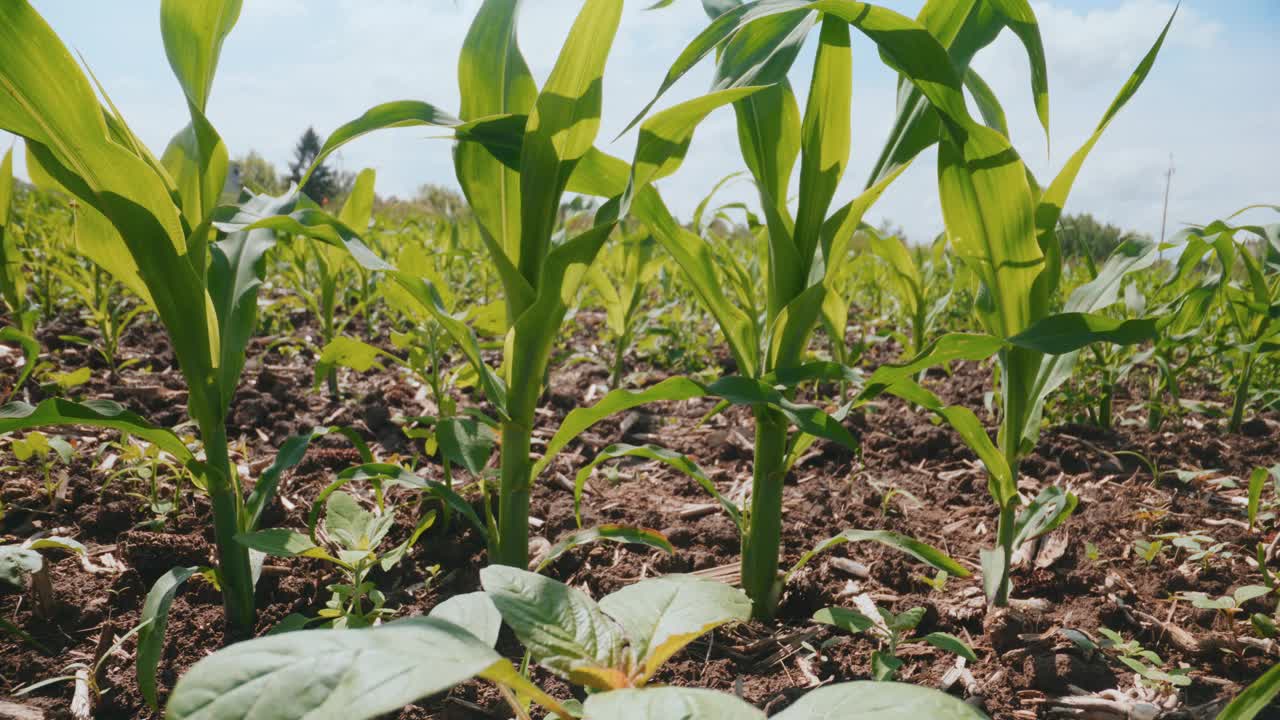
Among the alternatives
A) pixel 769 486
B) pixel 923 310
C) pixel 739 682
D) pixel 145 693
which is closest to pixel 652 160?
pixel 769 486

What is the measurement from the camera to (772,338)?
1385 mm

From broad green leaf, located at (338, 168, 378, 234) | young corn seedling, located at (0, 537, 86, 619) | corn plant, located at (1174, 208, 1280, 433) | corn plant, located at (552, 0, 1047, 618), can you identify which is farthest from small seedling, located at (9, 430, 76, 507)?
corn plant, located at (1174, 208, 1280, 433)

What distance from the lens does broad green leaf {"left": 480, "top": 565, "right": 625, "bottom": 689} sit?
72 centimetres

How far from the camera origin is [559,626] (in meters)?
0.76

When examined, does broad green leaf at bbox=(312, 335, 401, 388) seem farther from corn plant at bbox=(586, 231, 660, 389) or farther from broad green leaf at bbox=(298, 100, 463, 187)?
corn plant at bbox=(586, 231, 660, 389)

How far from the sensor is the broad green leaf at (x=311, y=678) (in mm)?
496

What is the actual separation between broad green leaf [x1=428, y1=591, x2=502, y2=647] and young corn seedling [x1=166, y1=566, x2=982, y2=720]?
0.04 feet

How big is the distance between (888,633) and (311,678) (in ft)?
3.80

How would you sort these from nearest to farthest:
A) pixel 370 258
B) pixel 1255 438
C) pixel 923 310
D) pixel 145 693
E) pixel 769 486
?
pixel 145 693, pixel 370 258, pixel 769 486, pixel 1255 438, pixel 923 310

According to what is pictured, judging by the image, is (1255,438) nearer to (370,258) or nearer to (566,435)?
(566,435)

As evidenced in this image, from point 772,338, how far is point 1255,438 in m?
2.29

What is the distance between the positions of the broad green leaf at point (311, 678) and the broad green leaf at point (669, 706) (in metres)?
0.10

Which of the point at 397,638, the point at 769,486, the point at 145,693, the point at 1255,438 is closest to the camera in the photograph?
the point at 397,638

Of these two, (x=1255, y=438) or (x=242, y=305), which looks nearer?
(x=242, y=305)
